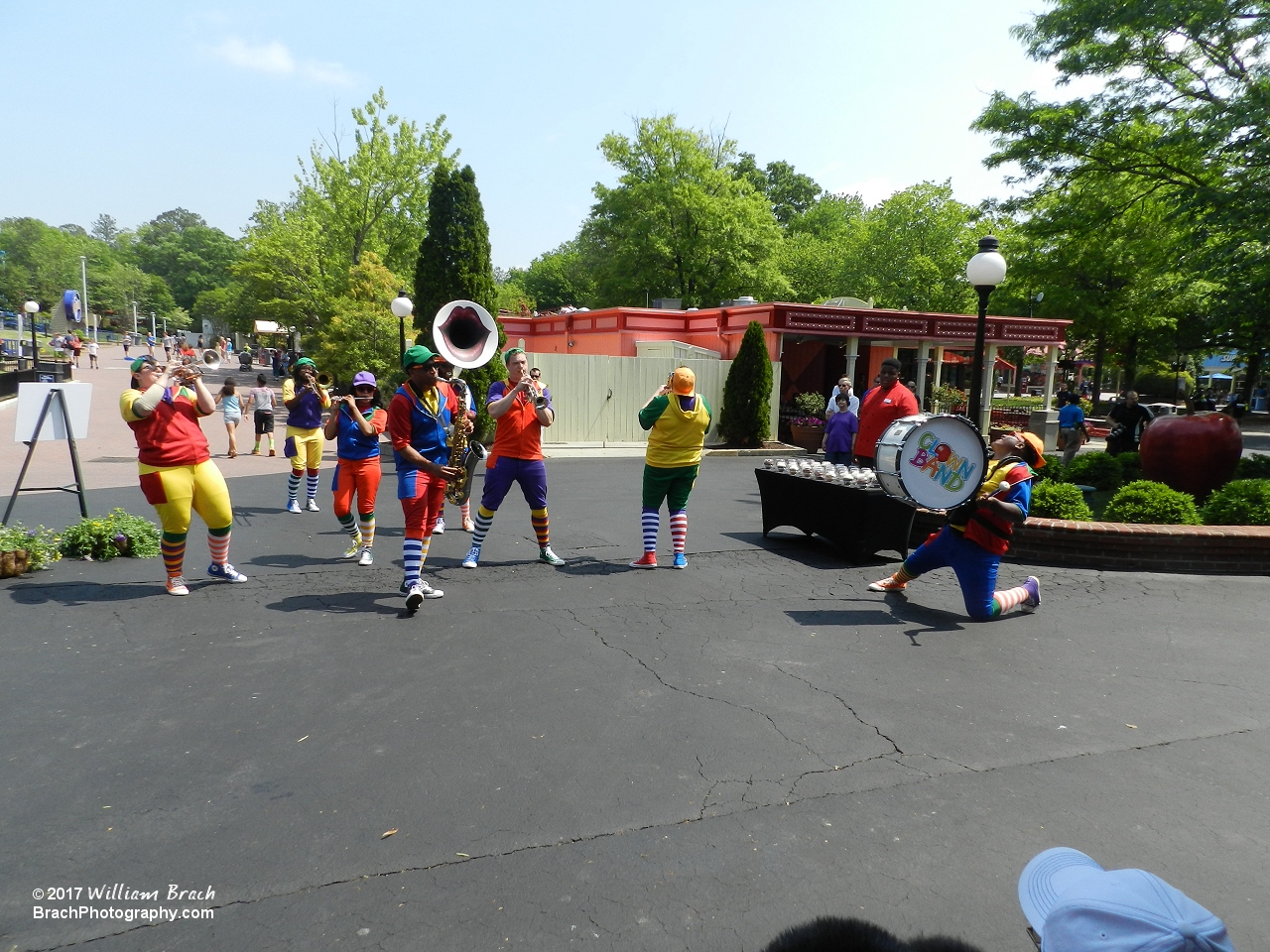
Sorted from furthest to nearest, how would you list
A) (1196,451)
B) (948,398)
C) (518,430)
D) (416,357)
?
(948,398)
(1196,451)
(518,430)
(416,357)

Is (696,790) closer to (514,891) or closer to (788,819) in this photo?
(788,819)

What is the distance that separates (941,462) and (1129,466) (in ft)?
23.7

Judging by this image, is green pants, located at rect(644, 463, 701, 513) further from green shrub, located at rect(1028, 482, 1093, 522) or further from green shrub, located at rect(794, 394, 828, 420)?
green shrub, located at rect(794, 394, 828, 420)

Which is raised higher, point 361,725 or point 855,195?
point 855,195

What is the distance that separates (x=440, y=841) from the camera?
312cm

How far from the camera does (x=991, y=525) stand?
5.99 meters

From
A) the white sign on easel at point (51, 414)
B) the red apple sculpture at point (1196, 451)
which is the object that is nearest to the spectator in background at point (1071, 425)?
the red apple sculpture at point (1196, 451)

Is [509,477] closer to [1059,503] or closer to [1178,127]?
[1059,503]

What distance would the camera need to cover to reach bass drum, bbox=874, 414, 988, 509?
6027mm

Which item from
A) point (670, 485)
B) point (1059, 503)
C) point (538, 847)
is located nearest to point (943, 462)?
point (670, 485)

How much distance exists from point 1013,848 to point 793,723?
1.27 meters

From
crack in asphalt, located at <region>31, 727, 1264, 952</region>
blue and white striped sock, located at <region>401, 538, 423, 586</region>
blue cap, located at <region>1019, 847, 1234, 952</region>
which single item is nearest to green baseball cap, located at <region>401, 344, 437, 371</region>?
blue and white striped sock, located at <region>401, 538, 423, 586</region>

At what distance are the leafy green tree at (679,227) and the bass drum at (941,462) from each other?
114 ft

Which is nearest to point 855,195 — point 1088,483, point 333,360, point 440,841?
point 333,360
